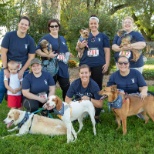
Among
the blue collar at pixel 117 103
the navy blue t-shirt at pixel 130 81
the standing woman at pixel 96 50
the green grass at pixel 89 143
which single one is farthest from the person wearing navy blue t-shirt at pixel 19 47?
the blue collar at pixel 117 103

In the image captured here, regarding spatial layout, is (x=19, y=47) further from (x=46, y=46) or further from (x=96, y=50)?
(x=96, y=50)

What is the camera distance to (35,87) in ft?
17.4

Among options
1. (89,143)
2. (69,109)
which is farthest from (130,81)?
(89,143)

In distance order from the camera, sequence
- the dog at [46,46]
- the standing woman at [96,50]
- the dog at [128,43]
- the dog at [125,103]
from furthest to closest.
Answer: the standing woman at [96,50] → the dog at [128,43] → the dog at [46,46] → the dog at [125,103]

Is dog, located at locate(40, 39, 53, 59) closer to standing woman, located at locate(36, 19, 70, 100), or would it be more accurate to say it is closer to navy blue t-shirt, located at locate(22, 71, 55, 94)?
standing woman, located at locate(36, 19, 70, 100)

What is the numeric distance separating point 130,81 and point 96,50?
1134 millimetres

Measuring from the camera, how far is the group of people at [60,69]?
525 centimetres

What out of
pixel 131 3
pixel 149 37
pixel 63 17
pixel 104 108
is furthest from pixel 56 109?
pixel 149 37

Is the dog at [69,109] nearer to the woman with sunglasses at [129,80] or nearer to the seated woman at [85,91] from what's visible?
the seated woman at [85,91]

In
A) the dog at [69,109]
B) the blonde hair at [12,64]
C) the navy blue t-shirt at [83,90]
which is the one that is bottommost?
the dog at [69,109]

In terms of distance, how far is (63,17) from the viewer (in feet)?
59.5

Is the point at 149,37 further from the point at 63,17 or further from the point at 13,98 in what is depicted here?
the point at 13,98

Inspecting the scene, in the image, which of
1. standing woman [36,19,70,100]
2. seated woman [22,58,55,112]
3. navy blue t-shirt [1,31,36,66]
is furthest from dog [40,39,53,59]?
seated woman [22,58,55,112]

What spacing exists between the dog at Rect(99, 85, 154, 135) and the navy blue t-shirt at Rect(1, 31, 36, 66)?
1.97m
